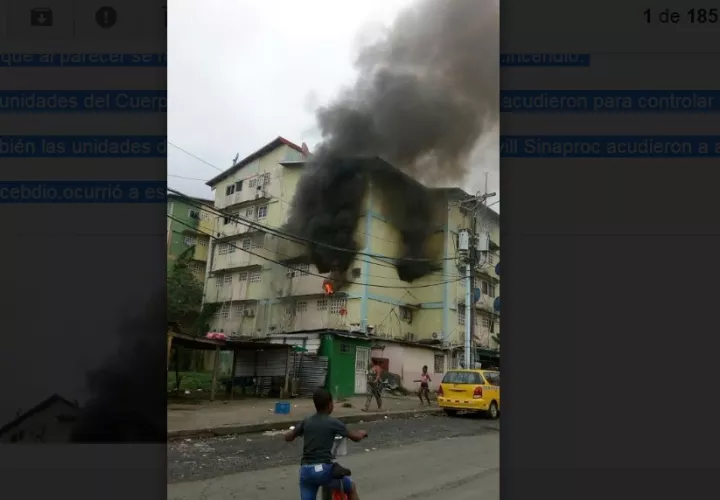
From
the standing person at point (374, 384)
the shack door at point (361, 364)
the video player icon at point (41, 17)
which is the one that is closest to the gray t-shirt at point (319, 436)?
the shack door at point (361, 364)

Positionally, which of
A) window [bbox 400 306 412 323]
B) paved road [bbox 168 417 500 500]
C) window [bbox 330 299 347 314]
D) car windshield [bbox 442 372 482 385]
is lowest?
paved road [bbox 168 417 500 500]

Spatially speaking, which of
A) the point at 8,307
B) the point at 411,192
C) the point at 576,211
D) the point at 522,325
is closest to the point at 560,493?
the point at 522,325

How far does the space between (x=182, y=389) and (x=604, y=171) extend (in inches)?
104

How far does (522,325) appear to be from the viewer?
7.75 feet

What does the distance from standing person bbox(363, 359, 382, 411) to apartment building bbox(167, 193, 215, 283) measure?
1.67 metres

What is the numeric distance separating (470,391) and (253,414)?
267 centimetres

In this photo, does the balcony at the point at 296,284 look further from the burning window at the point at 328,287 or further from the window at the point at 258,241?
the window at the point at 258,241

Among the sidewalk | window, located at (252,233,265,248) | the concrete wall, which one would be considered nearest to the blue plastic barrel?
the sidewalk

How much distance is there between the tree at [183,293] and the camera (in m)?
2.60

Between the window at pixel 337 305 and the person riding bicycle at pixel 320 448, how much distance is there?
75cm

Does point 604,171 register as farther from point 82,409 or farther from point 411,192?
point 82,409

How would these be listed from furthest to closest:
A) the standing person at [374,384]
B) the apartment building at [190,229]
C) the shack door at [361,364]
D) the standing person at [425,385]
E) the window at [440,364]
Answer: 1. the standing person at [374,384]
2. the shack door at [361,364]
3. the standing person at [425,385]
4. the window at [440,364]
5. the apartment building at [190,229]

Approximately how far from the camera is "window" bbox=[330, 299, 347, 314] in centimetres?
333

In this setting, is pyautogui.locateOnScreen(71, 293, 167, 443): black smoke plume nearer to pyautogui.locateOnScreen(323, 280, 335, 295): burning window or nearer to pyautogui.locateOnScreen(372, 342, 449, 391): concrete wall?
pyautogui.locateOnScreen(323, 280, 335, 295): burning window
